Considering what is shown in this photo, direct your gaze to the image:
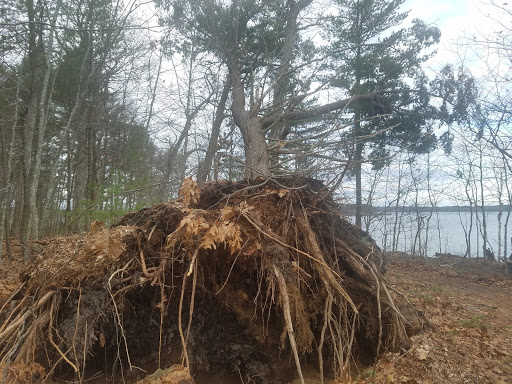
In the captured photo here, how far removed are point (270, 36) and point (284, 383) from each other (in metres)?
8.37

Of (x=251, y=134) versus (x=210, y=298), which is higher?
(x=251, y=134)

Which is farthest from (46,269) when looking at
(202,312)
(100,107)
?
(100,107)

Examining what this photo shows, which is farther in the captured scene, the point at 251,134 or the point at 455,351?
the point at 251,134

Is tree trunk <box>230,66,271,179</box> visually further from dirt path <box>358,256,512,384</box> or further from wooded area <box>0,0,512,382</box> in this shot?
dirt path <box>358,256,512,384</box>

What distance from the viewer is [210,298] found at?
4129mm

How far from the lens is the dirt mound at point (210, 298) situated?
3.57 meters

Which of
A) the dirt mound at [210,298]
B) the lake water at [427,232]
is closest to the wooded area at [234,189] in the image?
the dirt mound at [210,298]

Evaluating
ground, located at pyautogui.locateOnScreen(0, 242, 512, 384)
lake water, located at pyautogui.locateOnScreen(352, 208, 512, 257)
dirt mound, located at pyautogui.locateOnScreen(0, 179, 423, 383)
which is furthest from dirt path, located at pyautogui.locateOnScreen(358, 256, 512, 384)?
lake water, located at pyautogui.locateOnScreen(352, 208, 512, 257)

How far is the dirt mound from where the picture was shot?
3574 millimetres

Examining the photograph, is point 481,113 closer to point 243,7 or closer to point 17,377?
point 243,7

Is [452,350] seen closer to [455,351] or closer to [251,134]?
[455,351]

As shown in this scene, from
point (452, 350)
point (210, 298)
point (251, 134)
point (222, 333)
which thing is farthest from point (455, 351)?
point (251, 134)

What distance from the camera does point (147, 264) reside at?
4043mm

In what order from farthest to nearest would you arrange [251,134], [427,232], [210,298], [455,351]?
1. [427,232]
2. [251,134]
3. [210,298]
4. [455,351]
